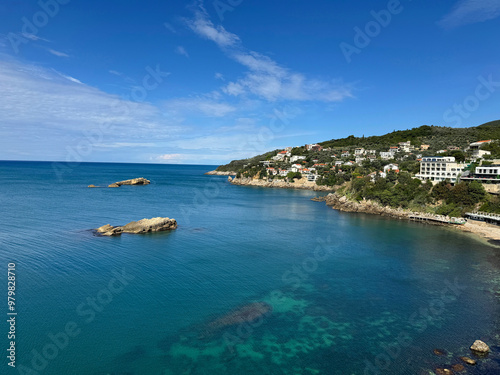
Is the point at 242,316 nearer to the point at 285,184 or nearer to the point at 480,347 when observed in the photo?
the point at 480,347

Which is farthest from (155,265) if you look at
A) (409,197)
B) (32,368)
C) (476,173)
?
(476,173)

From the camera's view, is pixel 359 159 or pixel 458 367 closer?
pixel 458 367

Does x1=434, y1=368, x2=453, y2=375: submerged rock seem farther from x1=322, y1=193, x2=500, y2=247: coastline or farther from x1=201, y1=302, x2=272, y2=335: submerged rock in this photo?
x1=322, y1=193, x2=500, y2=247: coastline

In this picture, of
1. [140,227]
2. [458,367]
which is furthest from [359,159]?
[458,367]

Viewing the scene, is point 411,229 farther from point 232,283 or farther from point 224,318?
point 224,318

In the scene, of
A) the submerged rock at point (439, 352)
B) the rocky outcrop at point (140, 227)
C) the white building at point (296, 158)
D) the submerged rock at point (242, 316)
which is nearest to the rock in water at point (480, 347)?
the submerged rock at point (439, 352)

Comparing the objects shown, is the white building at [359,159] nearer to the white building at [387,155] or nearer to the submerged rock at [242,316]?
the white building at [387,155]
